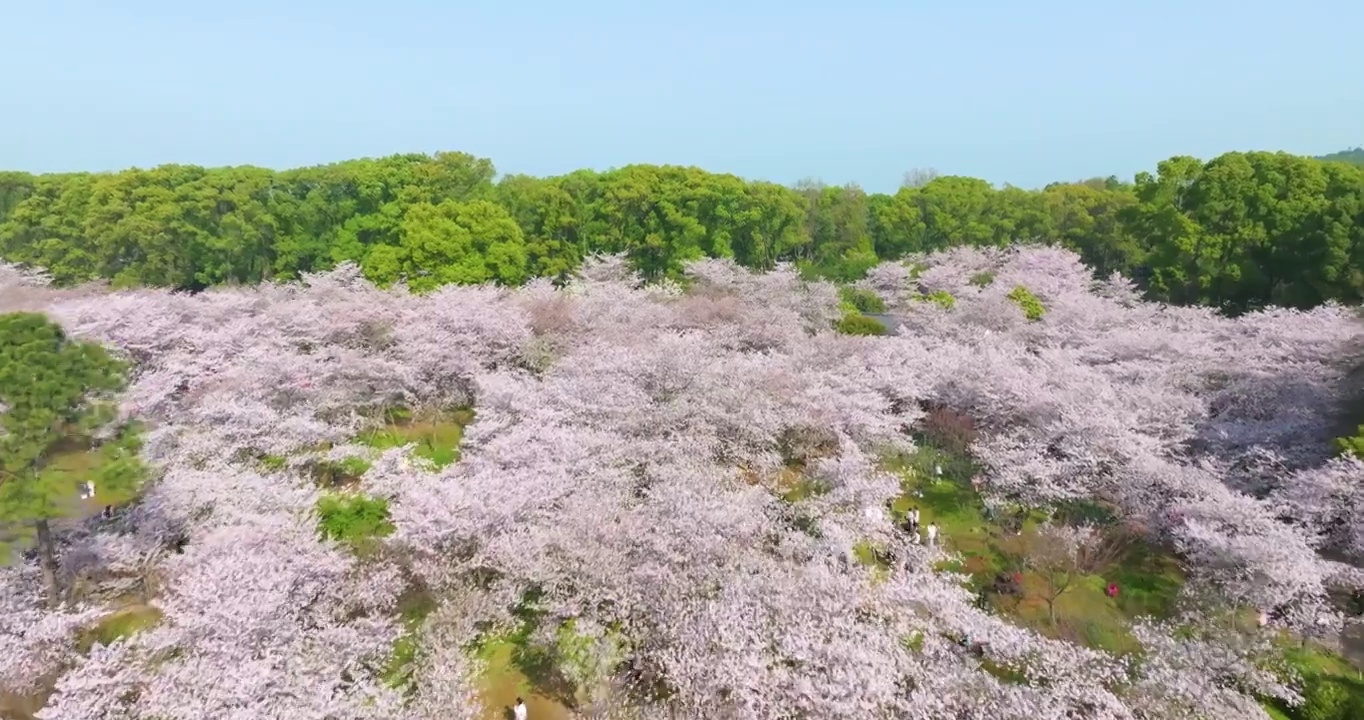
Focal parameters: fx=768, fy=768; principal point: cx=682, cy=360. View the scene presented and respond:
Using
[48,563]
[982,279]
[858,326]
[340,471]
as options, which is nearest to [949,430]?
[858,326]

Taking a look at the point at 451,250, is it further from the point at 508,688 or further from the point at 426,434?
the point at 508,688

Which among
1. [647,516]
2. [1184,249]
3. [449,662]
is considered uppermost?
[1184,249]

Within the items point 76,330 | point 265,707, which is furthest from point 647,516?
point 76,330

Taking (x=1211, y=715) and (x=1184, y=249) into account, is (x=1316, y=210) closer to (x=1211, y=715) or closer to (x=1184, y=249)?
(x=1184, y=249)

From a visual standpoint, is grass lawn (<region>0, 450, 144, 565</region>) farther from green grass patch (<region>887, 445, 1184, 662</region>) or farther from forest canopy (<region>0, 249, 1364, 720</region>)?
green grass patch (<region>887, 445, 1184, 662</region>)

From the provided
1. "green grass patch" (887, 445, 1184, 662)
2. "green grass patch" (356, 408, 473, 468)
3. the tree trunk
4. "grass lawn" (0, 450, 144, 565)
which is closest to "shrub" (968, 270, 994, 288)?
"green grass patch" (887, 445, 1184, 662)

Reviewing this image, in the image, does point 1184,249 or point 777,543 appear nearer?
point 777,543
